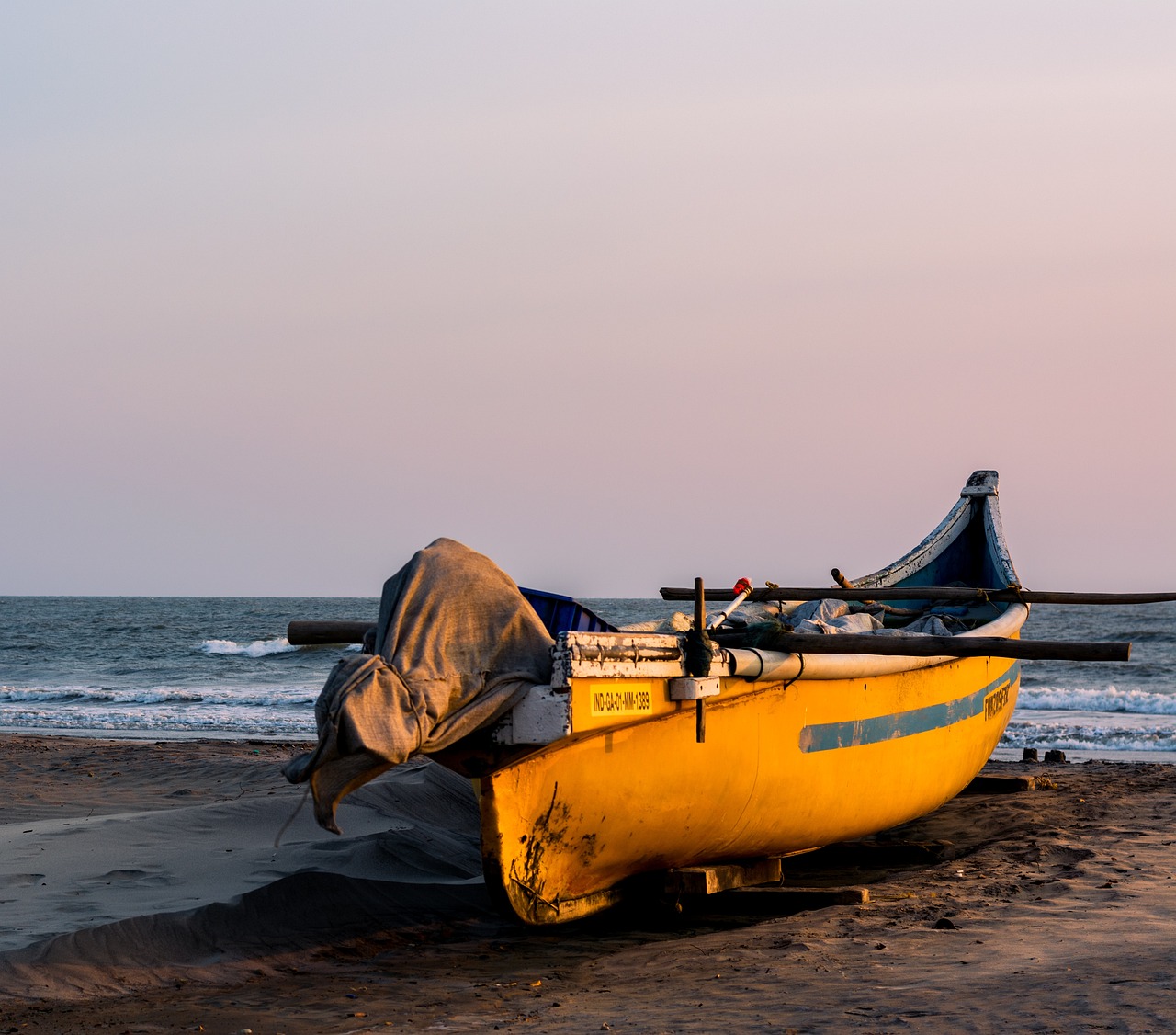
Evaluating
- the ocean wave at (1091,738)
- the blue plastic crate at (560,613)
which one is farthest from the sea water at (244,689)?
the blue plastic crate at (560,613)

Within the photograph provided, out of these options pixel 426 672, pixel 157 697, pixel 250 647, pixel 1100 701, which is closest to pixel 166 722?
pixel 157 697

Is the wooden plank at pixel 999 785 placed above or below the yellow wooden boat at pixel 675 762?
below

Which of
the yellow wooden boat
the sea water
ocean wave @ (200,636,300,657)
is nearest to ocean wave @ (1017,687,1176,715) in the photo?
the sea water

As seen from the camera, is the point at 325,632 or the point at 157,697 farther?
the point at 157,697

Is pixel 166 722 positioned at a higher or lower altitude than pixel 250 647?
higher

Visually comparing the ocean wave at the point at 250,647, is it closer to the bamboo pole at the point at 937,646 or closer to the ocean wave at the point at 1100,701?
the ocean wave at the point at 1100,701

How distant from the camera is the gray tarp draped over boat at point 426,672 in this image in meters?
→ 4.25

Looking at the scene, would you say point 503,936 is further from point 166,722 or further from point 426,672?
point 166,722

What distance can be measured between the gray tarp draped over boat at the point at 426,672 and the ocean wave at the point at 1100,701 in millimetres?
15016

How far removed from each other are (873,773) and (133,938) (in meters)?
3.84

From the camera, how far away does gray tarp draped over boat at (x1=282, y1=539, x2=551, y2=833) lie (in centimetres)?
425

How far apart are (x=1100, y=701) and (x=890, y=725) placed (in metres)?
13.8

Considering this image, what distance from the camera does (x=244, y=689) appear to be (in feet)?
70.5

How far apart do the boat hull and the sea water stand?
298 inches
